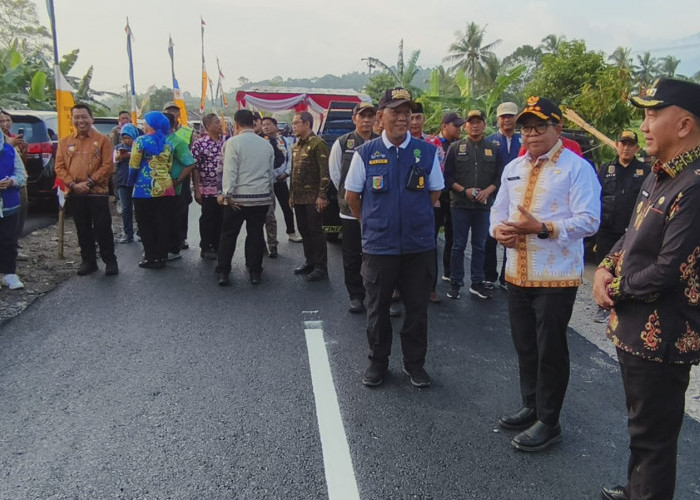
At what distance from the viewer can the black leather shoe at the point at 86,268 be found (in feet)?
20.8

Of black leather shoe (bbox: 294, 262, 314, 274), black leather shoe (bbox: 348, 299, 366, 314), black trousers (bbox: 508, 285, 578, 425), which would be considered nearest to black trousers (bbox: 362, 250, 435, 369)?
black trousers (bbox: 508, 285, 578, 425)

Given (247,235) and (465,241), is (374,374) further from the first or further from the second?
(247,235)

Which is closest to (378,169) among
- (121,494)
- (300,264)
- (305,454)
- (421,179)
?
(421,179)

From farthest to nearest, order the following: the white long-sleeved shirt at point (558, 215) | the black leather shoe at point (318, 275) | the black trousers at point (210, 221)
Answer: the black trousers at point (210, 221) < the black leather shoe at point (318, 275) < the white long-sleeved shirt at point (558, 215)

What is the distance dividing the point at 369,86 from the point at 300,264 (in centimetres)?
3723

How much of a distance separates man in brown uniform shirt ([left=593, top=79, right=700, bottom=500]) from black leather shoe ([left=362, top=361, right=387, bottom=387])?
5.78ft

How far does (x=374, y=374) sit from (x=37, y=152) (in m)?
8.60

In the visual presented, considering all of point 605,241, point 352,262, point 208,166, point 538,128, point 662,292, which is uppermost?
point 538,128

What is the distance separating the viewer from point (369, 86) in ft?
137

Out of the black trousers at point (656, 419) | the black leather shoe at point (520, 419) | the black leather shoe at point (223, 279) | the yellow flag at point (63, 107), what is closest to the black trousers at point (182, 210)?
the black leather shoe at point (223, 279)

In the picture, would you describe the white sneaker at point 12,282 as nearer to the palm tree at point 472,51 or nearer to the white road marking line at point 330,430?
the white road marking line at point 330,430

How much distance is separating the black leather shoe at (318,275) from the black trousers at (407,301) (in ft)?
8.32

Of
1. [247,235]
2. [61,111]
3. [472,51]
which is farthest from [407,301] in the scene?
[472,51]

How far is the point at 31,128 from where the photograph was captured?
374 inches
